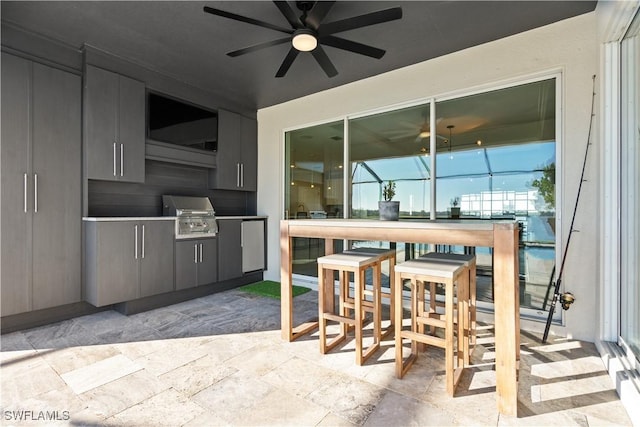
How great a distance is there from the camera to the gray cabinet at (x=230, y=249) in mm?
3889

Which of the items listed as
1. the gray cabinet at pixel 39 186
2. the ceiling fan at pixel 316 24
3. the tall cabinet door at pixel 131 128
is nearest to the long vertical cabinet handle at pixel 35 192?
the gray cabinet at pixel 39 186

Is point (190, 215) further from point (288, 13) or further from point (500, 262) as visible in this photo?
point (500, 262)

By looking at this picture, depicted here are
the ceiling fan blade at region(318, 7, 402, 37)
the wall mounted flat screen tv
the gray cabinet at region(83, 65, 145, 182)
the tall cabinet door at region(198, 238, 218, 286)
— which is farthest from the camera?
the tall cabinet door at region(198, 238, 218, 286)

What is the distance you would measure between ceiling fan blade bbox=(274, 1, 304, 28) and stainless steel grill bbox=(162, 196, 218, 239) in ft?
7.60

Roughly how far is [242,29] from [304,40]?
0.68 meters

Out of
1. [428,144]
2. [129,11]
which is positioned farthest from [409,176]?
[129,11]

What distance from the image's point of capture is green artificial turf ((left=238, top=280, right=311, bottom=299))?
12.4ft

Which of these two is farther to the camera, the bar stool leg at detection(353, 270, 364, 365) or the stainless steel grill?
the stainless steel grill

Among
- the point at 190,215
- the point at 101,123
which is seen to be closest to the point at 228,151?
the point at 190,215

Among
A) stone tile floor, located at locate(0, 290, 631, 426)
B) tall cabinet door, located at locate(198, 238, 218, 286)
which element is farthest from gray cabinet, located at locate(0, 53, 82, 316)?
tall cabinet door, located at locate(198, 238, 218, 286)

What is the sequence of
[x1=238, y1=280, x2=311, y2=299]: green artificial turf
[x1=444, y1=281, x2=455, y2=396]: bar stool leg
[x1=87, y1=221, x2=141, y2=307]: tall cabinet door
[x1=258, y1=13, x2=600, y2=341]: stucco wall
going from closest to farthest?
[x1=444, y1=281, x2=455, y2=396]: bar stool leg → [x1=258, y1=13, x2=600, y2=341]: stucco wall → [x1=87, y1=221, x2=141, y2=307]: tall cabinet door → [x1=238, y1=280, x2=311, y2=299]: green artificial turf

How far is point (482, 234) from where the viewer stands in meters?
1.61

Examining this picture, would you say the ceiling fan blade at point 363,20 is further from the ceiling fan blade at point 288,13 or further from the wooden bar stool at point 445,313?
the wooden bar stool at point 445,313

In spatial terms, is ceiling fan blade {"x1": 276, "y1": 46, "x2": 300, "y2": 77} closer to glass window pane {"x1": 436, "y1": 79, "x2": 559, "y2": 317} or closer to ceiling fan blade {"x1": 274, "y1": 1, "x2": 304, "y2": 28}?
ceiling fan blade {"x1": 274, "y1": 1, "x2": 304, "y2": 28}
